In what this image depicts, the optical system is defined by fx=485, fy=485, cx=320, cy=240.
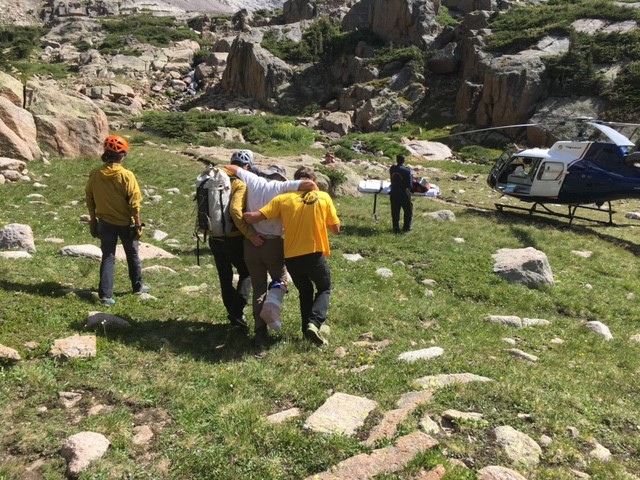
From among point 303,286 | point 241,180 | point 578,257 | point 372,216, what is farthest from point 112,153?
point 578,257

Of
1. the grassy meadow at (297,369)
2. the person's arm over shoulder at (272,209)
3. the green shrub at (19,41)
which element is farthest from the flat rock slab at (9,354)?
the green shrub at (19,41)

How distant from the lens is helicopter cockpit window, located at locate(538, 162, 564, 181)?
56.8 ft

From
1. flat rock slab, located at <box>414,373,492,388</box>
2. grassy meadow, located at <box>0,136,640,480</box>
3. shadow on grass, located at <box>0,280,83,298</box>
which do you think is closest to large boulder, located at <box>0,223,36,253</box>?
grassy meadow, located at <box>0,136,640,480</box>

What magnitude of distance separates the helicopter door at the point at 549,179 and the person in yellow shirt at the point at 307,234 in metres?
13.8

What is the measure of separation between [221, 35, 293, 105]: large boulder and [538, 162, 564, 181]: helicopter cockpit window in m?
48.1

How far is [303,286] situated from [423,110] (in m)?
48.4

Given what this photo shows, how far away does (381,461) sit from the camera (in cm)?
390

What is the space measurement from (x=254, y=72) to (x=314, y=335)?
6013cm

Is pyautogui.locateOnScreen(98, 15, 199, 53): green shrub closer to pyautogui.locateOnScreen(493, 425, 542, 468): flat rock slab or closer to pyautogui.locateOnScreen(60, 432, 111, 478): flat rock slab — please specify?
pyautogui.locateOnScreen(60, 432, 111, 478): flat rock slab

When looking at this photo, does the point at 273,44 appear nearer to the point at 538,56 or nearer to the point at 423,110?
the point at 423,110

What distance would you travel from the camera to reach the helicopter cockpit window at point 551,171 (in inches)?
682

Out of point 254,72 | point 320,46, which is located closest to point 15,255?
point 254,72

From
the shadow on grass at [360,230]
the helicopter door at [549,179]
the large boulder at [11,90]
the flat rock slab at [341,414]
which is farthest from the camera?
the large boulder at [11,90]

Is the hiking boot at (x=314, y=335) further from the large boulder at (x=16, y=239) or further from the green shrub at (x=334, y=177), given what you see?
the green shrub at (x=334, y=177)
